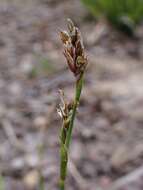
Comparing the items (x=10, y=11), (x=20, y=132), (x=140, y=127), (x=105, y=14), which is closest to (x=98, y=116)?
(x=140, y=127)

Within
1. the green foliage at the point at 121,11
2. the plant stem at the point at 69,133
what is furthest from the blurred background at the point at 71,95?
the plant stem at the point at 69,133

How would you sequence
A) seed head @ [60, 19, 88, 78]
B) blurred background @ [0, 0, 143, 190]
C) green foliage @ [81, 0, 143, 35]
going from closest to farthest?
seed head @ [60, 19, 88, 78], blurred background @ [0, 0, 143, 190], green foliage @ [81, 0, 143, 35]

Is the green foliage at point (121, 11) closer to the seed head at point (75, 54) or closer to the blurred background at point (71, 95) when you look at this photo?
the blurred background at point (71, 95)

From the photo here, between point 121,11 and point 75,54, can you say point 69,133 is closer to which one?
point 75,54

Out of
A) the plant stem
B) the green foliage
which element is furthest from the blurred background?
the plant stem

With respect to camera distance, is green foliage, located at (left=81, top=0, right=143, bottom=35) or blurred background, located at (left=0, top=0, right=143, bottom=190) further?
green foliage, located at (left=81, top=0, right=143, bottom=35)

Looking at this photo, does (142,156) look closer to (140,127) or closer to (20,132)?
(140,127)

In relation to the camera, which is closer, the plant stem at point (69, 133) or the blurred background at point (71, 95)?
the plant stem at point (69, 133)

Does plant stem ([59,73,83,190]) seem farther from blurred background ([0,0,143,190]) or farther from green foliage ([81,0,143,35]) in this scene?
green foliage ([81,0,143,35])

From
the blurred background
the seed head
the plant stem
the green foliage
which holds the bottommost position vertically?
the plant stem

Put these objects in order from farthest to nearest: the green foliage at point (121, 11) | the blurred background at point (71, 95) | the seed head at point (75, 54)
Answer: the green foliage at point (121, 11) → the blurred background at point (71, 95) → the seed head at point (75, 54)
